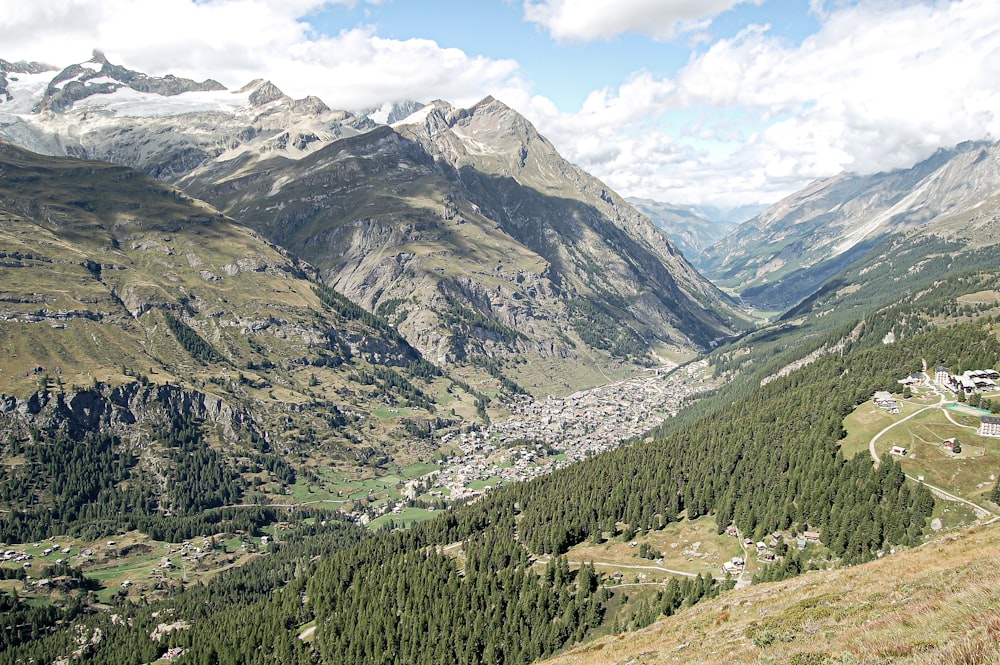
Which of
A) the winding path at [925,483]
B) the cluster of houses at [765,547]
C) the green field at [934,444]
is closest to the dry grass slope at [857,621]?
the cluster of houses at [765,547]

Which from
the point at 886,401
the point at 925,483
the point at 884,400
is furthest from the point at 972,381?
the point at 925,483

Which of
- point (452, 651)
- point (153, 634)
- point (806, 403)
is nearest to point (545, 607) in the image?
point (452, 651)

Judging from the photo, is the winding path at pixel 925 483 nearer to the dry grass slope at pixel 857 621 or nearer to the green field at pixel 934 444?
the green field at pixel 934 444

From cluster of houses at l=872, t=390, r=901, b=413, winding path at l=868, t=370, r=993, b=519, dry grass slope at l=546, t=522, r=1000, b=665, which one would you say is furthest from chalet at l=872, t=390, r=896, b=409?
dry grass slope at l=546, t=522, r=1000, b=665

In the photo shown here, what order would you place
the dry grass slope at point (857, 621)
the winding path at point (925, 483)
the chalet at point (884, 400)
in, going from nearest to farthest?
the dry grass slope at point (857, 621) < the winding path at point (925, 483) < the chalet at point (884, 400)

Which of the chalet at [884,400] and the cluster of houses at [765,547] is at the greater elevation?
the chalet at [884,400]

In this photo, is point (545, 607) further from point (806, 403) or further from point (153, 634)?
point (153, 634)
